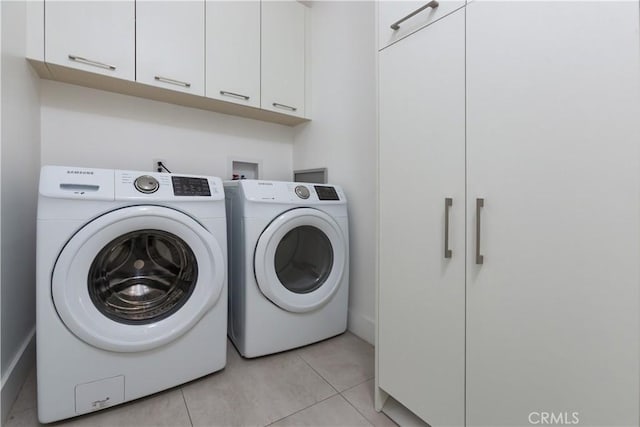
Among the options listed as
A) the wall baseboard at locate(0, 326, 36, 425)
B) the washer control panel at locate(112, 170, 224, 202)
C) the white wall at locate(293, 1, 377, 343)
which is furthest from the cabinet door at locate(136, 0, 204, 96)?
the wall baseboard at locate(0, 326, 36, 425)

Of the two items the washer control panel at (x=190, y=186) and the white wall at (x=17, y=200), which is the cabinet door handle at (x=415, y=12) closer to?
the washer control panel at (x=190, y=186)

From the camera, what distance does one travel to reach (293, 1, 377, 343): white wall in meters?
1.66

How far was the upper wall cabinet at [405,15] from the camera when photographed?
2.82 ft

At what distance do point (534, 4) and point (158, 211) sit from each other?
4.21 feet

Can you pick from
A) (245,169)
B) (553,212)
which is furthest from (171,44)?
(553,212)

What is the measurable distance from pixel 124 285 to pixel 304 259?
871mm

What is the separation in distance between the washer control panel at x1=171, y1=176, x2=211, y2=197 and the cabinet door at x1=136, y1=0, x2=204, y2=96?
682 millimetres

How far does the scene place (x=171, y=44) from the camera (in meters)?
1.54

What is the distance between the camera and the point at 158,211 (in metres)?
1.08

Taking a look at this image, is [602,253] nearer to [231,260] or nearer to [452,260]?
[452,260]

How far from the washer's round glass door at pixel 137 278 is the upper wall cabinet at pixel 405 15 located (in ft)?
3.40

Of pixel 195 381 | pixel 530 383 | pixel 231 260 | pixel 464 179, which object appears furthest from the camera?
pixel 231 260

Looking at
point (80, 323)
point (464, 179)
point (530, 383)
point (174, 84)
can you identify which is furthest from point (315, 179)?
point (530, 383)

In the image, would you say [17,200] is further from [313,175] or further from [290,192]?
[313,175]
